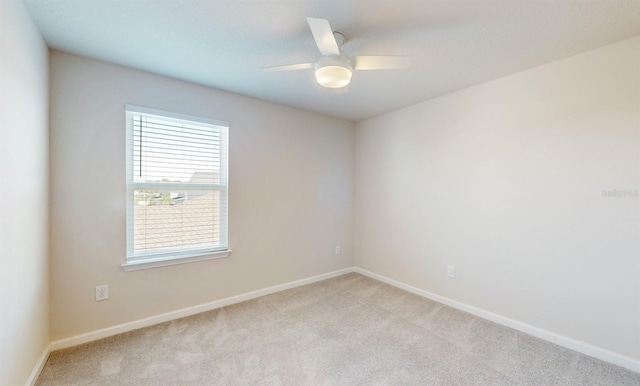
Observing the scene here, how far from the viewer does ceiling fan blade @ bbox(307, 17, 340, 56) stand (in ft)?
4.38

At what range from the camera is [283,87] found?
267cm

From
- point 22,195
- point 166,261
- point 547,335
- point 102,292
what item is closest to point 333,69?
point 22,195

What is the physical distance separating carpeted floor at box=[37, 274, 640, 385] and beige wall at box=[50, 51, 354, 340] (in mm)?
336

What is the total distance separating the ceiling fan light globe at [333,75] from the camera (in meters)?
1.67

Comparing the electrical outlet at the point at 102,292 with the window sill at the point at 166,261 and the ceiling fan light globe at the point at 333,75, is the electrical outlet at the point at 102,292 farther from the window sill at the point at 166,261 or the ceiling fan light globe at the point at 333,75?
the ceiling fan light globe at the point at 333,75

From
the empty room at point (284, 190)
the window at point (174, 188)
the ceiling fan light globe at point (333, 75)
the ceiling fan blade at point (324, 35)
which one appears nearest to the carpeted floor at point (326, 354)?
the empty room at point (284, 190)

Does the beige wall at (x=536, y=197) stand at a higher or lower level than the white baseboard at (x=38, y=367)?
higher

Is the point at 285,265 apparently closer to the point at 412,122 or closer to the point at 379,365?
the point at 379,365

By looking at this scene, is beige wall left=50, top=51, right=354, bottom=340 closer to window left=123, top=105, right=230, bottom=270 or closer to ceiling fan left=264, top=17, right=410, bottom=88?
window left=123, top=105, right=230, bottom=270

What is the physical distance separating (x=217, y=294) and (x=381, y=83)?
2.70 metres

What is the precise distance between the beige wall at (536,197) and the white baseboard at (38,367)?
327 cm

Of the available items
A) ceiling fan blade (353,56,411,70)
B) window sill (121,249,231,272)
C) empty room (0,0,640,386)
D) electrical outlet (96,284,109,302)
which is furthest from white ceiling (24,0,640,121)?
electrical outlet (96,284,109,302)

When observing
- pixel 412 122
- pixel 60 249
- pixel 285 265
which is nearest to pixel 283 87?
pixel 412 122

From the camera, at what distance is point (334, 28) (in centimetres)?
171
